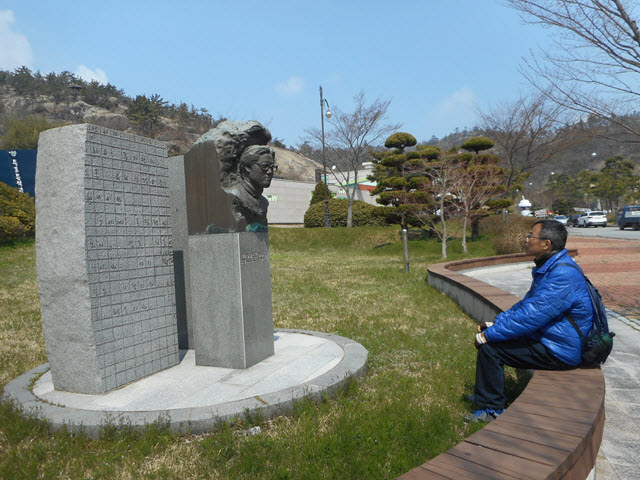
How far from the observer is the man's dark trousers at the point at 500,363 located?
320cm

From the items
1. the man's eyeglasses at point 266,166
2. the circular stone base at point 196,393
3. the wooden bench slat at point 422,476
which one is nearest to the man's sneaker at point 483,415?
the circular stone base at point 196,393

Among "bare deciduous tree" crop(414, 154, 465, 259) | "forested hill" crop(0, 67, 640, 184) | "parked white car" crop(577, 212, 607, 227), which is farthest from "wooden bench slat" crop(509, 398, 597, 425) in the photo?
"forested hill" crop(0, 67, 640, 184)

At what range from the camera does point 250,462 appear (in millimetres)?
2721

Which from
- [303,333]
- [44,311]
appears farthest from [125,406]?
[303,333]

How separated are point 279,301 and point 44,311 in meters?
5.57

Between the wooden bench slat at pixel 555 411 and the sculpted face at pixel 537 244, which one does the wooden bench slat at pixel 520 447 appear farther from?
the sculpted face at pixel 537 244

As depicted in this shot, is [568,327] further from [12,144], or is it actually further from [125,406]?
[12,144]

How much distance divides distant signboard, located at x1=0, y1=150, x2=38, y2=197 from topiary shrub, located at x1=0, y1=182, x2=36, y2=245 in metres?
6.92

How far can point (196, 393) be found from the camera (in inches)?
149

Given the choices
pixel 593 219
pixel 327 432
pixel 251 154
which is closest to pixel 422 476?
pixel 327 432

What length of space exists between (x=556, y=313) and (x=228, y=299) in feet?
9.88

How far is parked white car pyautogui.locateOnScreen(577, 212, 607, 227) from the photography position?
39688 mm

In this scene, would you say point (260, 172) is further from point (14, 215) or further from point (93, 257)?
point (14, 215)

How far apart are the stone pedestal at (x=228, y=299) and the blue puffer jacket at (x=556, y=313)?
2.48m
